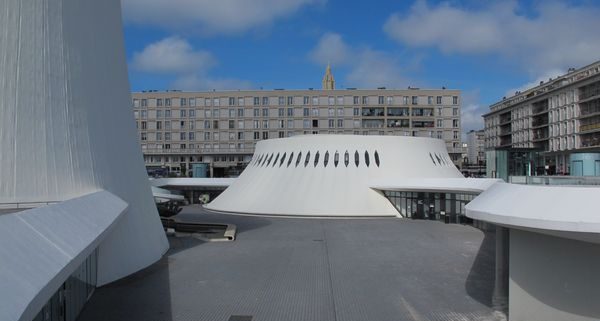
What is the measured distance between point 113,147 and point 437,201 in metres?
24.9

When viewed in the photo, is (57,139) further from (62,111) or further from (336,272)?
(336,272)

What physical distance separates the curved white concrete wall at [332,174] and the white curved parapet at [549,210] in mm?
26871

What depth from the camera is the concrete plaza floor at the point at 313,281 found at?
12.8 m

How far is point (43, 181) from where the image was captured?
1324 cm

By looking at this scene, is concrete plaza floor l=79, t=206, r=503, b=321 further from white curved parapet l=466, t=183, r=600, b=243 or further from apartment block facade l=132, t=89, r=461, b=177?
apartment block facade l=132, t=89, r=461, b=177

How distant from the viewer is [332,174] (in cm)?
3941

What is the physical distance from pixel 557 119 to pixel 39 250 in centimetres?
8012

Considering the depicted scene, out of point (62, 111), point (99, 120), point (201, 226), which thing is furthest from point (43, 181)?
point (201, 226)

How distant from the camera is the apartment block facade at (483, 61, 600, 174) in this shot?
205 ft

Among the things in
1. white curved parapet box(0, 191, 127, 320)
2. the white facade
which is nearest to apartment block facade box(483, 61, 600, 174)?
the white facade

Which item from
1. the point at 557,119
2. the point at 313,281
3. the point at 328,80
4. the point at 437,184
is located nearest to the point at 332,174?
the point at 437,184

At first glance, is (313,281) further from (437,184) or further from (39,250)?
(437,184)

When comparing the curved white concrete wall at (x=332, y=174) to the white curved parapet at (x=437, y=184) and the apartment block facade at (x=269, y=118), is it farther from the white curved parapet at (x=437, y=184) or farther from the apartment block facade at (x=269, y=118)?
the apartment block facade at (x=269, y=118)

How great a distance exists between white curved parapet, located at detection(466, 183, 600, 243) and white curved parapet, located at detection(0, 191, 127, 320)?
26.0 ft
